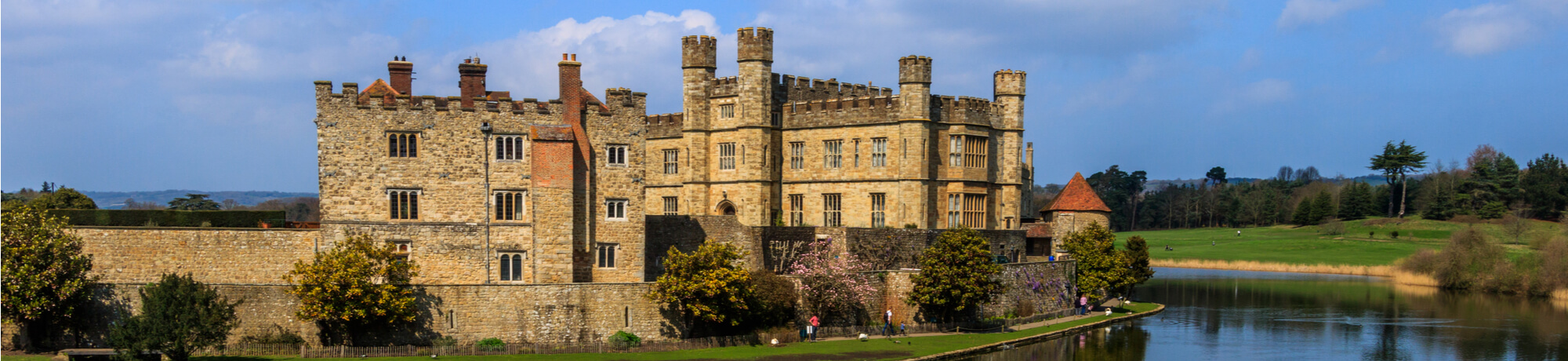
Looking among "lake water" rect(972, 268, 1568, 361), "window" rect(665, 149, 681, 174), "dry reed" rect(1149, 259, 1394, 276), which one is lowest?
"dry reed" rect(1149, 259, 1394, 276)

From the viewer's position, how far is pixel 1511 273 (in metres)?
90.1

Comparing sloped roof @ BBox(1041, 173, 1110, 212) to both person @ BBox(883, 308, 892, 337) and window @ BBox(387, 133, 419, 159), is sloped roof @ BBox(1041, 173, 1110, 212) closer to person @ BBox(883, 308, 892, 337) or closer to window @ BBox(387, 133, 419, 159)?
person @ BBox(883, 308, 892, 337)

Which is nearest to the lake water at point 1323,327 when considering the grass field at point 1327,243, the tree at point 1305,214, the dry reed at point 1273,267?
the dry reed at point 1273,267

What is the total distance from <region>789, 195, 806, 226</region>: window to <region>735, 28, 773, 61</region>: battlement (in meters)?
7.47

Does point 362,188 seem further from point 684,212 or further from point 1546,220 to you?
point 1546,220

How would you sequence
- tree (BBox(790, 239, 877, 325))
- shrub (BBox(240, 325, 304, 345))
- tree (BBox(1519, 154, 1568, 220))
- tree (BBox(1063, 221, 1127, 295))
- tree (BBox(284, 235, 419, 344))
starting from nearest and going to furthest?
tree (BBox(284, 235, 419, 344)) < shrub (BBox(240, 325, 304, 345)) < tree (BBox(790, 239, 877, 325)) < tree (BBox(1063, 221, 1127, 295)) < tree (BBox(1519, 154, 1568, 220))

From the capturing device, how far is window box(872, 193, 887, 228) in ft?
202

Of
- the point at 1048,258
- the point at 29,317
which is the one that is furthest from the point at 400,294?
the point at 1048,258

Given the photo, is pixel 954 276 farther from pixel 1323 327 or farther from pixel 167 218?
pixel 167 218

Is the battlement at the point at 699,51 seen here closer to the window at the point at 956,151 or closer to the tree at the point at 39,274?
the window at the point at 956,151

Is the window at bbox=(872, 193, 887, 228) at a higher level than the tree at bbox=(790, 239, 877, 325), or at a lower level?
higher

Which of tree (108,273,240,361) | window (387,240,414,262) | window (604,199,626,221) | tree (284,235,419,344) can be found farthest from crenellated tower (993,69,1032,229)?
tree (108,273,240,361)

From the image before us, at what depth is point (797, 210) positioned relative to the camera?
6475 cm

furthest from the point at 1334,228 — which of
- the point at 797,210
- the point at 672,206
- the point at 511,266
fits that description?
the point at 511,266
